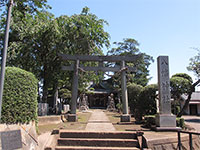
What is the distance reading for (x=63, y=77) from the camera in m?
16.4

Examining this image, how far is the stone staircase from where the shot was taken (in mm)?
6582

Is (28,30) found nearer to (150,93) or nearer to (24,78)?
(24,78)

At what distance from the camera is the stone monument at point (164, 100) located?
27.3 feet

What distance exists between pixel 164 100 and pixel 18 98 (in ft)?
22.3

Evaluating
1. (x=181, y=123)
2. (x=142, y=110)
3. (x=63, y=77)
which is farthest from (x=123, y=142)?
(x=63, y=77)

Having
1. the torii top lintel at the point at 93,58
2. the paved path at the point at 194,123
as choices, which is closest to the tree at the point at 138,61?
the paved path at the point at 194,123

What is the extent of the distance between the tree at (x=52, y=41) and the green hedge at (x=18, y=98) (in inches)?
318

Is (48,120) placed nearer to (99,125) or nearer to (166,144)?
(99,125)

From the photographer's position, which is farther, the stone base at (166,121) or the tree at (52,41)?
the tree at (52,41)

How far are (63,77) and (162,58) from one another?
1016cm

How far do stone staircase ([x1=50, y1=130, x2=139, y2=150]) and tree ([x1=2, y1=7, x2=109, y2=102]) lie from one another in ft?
29.7

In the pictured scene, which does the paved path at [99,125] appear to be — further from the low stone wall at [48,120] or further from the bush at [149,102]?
Answer: the bush at [149,102]

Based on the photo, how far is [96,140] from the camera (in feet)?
22.5

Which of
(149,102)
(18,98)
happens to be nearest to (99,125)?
(149,102)
